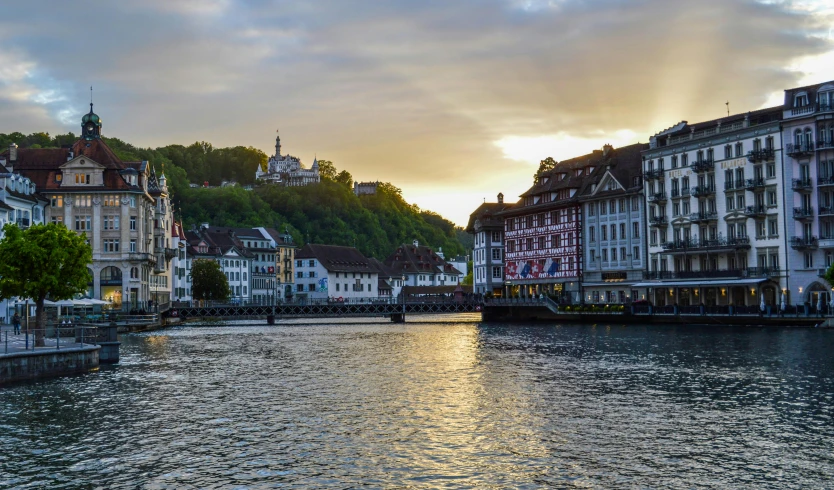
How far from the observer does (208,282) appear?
506 ft

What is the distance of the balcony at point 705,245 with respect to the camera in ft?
315

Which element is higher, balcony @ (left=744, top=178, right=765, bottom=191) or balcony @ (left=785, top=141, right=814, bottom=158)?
balcony @ (left=785, top=141, right=814, bottom=158)

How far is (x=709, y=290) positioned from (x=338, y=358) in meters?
56.4

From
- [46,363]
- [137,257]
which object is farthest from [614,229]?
[46,363]

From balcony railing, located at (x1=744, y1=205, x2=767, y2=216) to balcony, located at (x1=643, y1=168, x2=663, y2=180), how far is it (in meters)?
14.6

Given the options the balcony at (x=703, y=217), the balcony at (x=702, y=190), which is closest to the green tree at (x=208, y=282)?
the balcony at (x=703, y=217)

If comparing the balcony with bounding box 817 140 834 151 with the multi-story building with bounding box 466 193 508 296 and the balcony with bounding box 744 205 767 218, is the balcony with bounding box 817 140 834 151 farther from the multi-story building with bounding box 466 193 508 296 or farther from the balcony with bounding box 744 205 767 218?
the multi-story building with bounding box 466 193 508 296

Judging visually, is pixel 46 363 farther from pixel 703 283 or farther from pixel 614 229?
pixel 614 229

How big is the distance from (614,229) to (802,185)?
30.3m

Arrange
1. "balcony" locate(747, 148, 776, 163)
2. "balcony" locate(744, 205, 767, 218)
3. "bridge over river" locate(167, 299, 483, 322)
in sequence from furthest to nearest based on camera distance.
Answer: "bridge over river" locate(167, 299, 483, 322) → "balcony" locate(744, 205, 767, 218) → "balcony" locate(747, 148, 776, 163)

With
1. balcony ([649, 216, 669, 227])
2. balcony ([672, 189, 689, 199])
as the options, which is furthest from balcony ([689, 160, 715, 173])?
balcony ([649, 216, 669, 227])

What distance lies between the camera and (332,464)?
78.0 ft

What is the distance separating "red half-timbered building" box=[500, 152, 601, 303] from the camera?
402 ft

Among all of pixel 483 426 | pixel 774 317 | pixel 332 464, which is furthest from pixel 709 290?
pixel 332 464
